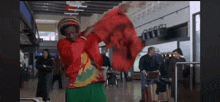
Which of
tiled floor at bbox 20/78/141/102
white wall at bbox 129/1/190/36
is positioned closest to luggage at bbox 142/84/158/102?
tiled floor at bbox 20/78/141/102

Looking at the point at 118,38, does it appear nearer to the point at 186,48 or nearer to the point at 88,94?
the point at 88,94

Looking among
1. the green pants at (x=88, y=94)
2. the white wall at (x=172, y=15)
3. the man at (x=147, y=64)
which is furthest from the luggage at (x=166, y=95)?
the green pants at (x=88, y=94)

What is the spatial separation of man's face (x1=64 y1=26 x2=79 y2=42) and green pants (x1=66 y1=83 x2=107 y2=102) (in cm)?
19

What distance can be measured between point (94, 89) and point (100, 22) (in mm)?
280

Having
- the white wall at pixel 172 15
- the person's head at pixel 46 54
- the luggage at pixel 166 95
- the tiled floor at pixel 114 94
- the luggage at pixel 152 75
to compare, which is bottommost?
the tiled floor at pixel 114 94

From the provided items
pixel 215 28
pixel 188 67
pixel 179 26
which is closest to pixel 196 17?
pixel 188 67

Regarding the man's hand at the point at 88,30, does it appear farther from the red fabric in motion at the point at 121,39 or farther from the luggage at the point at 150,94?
the luggage at the point at 150,94

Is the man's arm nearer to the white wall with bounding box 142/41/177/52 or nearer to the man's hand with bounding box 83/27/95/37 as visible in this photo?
the man's hand with bounding box 83/27/95/37

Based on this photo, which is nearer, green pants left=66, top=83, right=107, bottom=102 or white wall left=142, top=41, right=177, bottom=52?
green pants left=66, top=83, right=107, bottom=102

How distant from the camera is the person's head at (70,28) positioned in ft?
2.87

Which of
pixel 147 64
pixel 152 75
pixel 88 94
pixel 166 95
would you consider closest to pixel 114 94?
pixel 166 95

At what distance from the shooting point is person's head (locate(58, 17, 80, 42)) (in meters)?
0.87

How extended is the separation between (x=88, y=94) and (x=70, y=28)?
0.26 metres

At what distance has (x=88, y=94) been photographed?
0.94m
